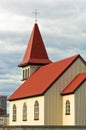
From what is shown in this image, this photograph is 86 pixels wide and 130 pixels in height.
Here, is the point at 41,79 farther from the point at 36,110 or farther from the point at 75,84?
the point at 75,84

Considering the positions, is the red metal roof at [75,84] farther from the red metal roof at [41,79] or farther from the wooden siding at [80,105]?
the red metal roof at [41,79]

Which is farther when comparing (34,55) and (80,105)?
(34,55)

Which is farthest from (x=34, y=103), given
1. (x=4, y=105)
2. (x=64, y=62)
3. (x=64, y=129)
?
(x=4, y=105)

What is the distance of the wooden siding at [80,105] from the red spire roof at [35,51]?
733 inches

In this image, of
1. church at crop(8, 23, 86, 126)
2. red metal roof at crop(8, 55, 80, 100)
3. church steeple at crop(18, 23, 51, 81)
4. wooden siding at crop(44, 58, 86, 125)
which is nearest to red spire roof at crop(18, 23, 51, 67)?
church steeple at crop(18, 23, 51, 81)

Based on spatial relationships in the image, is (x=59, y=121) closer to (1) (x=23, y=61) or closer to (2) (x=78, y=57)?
(2) (x=78, y=57)

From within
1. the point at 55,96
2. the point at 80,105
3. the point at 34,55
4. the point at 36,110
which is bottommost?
the point at 36,110

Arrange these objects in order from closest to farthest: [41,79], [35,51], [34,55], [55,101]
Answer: [55,101] → [41,79] → [34,55] → [35,51]

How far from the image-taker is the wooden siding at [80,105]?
166 ft

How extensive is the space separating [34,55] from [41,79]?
11.2 metres

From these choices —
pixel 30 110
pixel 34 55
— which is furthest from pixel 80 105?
pixel 34 55

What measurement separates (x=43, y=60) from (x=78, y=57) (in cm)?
1436

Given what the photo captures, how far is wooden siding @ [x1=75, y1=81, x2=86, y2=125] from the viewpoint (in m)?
50.7

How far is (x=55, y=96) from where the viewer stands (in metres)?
53.9
